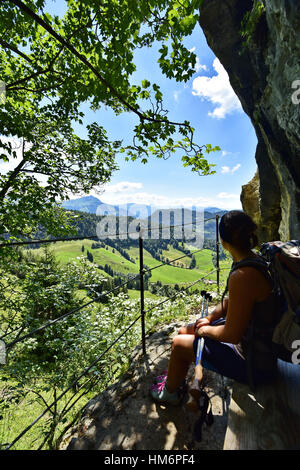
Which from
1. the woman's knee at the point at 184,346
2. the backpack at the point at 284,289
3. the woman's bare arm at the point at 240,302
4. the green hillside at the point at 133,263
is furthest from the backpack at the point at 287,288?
the green hillside at the point at 133,263

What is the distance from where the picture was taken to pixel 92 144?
6.75 m

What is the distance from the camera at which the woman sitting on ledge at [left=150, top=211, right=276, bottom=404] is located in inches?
55.6

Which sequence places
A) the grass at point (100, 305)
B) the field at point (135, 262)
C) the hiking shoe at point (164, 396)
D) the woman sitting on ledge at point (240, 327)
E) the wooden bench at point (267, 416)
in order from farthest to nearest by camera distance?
the field at point (135, 262)
the grass at point (100, 305)
the hiking shoe at point (164, 396)
the woman sitting on ledge at point (240, 327)
the wooden bench at point (267, 416)

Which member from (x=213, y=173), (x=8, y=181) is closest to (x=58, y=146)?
(x=8, y=181)

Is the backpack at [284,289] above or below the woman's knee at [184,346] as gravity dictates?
above

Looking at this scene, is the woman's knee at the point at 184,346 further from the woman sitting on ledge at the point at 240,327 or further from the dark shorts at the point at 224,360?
the dark shorts at the point at 224,360

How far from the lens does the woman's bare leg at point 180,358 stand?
1870 mm

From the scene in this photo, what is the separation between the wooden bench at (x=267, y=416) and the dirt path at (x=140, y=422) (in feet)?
2.34

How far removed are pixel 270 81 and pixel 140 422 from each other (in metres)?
6.19

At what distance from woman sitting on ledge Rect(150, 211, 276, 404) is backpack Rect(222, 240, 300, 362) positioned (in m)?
0.05

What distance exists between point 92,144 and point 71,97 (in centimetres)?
199

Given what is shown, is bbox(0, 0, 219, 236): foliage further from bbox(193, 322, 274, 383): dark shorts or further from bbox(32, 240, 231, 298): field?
bbox(32, 240, 231, 298): field

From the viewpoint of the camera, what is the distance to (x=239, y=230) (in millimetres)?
1604

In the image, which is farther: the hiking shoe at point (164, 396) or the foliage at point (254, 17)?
the foliage at point (254, 17)
